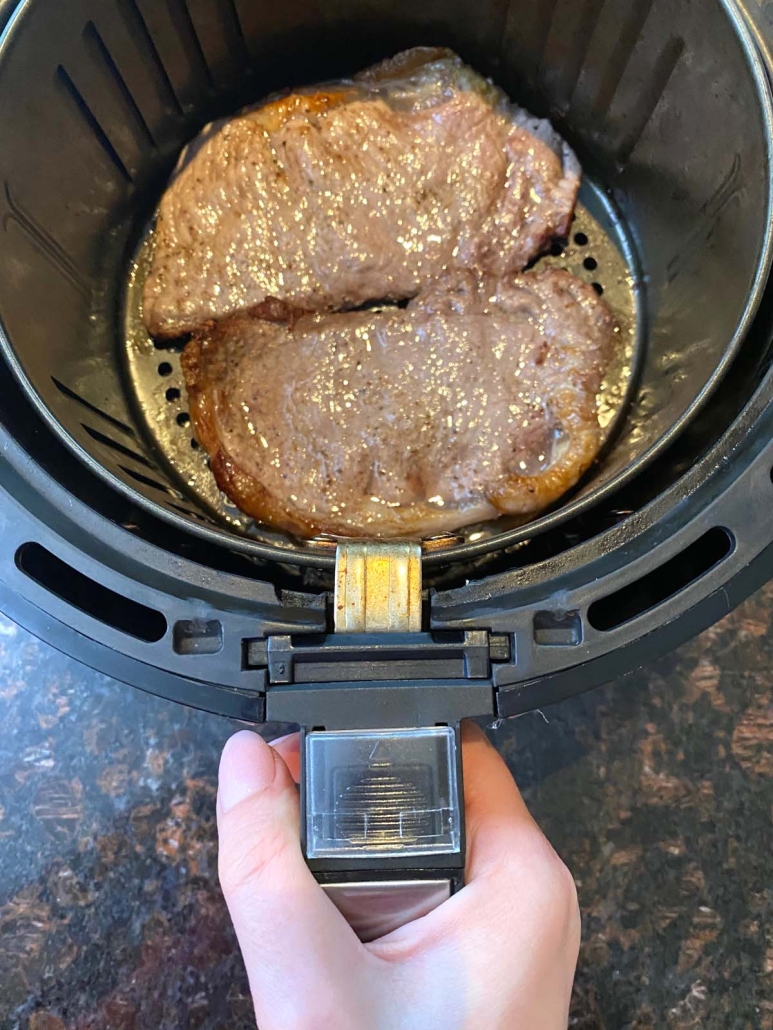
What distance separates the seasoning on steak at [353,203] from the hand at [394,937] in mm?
509

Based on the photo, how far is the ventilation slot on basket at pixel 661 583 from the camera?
0.56 meters

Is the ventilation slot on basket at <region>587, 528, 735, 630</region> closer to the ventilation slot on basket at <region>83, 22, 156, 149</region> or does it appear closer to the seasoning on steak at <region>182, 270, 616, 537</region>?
the seasoning on steak at <region>182, 270, 616, 537</region>

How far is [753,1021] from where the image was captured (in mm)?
699

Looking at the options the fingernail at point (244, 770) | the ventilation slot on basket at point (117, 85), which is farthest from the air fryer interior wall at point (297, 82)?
the fingernail at point (244, 770)

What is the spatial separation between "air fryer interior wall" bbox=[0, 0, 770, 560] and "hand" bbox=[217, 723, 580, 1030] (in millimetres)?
195

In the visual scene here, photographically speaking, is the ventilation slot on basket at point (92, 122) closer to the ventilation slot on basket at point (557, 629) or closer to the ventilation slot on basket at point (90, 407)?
the ventilation slot on basket at point (90, 407)

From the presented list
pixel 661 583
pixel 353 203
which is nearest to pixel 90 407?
pixel 353 203

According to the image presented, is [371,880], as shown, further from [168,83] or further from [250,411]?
[168,83]

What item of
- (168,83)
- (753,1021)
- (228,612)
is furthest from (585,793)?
(168,83)

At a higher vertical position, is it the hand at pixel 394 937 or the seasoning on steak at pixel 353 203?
the seasoning on steak at pixel 353 203

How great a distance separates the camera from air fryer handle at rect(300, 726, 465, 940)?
0.49 m

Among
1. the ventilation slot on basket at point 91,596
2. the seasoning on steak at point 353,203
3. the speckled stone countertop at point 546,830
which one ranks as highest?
the seasoning on steak at point 353,203

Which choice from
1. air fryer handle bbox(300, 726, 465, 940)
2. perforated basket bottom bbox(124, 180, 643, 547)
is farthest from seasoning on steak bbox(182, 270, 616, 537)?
air fryer handle bbox(300, 726, 465, 940)

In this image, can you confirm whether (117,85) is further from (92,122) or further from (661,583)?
(661,583)
